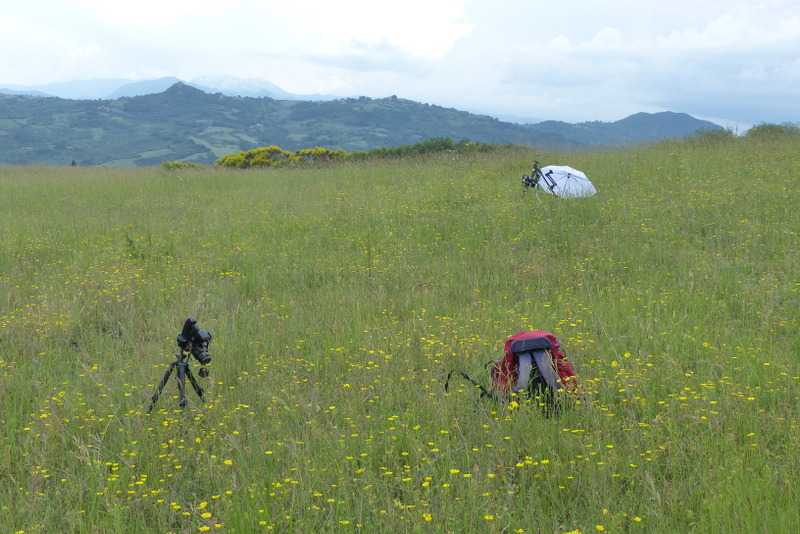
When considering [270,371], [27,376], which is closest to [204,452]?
[270,371]

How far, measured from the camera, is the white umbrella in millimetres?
→ 10977

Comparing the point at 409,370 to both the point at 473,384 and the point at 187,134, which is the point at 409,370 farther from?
the point at 187,134

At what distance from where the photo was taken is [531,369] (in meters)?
3.82

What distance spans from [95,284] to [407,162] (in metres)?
12.5

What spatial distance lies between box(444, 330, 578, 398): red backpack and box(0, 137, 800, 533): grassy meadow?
0.21 metres

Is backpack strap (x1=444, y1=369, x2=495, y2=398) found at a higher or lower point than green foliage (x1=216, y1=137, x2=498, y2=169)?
lower

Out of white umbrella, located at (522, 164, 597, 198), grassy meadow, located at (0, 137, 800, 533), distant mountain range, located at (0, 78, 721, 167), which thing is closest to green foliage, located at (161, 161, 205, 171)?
grassy meadow, located at (0, 137, 800, 533)

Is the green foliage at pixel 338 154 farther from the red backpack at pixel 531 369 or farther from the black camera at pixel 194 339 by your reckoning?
the black camera at pixel 194 339

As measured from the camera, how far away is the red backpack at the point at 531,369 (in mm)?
3768

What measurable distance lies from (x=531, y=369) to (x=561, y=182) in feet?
26.9

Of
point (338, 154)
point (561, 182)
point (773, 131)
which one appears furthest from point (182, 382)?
point (338, 154)

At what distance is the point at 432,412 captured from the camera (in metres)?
3.64

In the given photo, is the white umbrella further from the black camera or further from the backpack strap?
the black camera

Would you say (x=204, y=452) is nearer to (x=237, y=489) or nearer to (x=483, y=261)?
(x=237, y=489)
